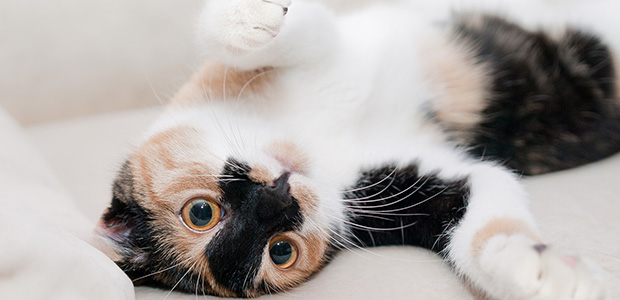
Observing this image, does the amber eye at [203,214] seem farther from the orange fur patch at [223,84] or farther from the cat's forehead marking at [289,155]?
the orange fur patch at [223,84]

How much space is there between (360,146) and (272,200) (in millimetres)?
383

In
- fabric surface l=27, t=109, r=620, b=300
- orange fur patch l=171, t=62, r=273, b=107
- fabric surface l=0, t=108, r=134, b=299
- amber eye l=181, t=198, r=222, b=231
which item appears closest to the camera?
fabric surface l=0, t=108, r=134, b=299

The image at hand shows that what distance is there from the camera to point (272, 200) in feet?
3.29

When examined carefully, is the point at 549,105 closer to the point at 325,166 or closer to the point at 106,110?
the point at 325,166

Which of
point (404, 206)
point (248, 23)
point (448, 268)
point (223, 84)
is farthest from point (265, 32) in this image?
point (448, 268)

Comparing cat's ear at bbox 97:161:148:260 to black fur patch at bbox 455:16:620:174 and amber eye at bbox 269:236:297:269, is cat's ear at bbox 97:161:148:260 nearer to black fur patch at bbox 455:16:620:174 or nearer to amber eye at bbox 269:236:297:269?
amber eye at bbox 269:236:297:269

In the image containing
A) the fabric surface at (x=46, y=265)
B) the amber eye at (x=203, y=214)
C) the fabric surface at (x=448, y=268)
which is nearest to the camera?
the fabric surface at (x=46, y=265)

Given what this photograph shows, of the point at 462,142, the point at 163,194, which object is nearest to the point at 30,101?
the point at 163,194

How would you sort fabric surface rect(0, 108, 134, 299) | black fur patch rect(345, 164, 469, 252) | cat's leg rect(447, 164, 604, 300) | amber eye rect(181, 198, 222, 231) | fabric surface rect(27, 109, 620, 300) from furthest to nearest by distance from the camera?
black fur patch rect(345, 164, 469, 252) → amber eye rect(181, 198, 222, 231) → fabric surface rect(27, 109, 620, 300) → cat's leg rect(447, 164, 604, 300) → fabric surface rect(0, 108, 134, 299)

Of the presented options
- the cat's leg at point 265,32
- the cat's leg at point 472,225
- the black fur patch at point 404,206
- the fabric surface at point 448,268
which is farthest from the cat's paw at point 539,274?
the cat's leg at point 265,32

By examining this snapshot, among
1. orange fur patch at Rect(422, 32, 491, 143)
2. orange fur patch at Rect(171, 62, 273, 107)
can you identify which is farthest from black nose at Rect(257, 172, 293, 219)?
orange fur patch at Rect(422, 32, 491, 143)

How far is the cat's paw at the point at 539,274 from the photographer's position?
30.7 inches

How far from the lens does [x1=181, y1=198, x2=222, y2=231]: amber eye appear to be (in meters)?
1.05

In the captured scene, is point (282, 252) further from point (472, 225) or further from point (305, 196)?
→ point (472, 225)
